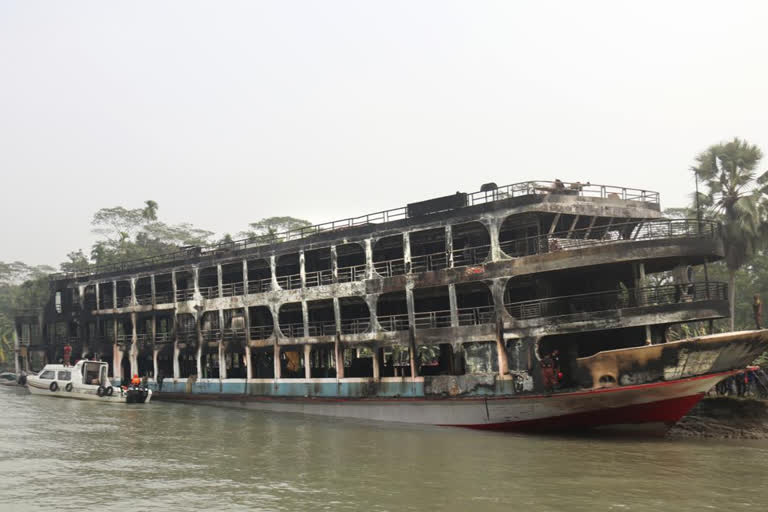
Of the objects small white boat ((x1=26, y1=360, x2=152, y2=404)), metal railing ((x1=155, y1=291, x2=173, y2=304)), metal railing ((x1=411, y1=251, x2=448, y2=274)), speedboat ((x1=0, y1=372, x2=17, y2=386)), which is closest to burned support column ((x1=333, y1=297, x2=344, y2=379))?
metal railing ((x1=411, y1=251, x2=448, y2=274))

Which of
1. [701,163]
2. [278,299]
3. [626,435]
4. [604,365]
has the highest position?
[701,163]

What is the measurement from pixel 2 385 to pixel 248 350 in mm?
22020

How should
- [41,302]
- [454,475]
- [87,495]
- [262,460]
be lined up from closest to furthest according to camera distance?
1. [87,495]
2. [454,475]
3. [262,460]
4. [41,302]

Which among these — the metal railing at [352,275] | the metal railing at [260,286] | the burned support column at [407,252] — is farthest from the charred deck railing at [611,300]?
the metal railing at [260,286]

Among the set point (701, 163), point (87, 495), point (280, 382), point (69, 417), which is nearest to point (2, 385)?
point (69, 417)

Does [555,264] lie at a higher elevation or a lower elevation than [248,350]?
higher

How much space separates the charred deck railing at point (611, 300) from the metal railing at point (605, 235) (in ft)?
4.83

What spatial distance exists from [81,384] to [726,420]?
2703cm

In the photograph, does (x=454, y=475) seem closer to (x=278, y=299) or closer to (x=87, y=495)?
(x=87, y=495)

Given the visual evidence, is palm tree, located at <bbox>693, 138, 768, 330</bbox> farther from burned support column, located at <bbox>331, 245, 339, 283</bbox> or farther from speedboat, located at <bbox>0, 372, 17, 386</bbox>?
speedboat, located at <bbox>0, 372, 17, 386</bbox>

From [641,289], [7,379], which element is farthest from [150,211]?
[641,289]

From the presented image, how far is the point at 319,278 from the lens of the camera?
26172mm

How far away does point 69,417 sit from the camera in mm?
23766

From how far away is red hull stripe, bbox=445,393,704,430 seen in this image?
18.1 m
